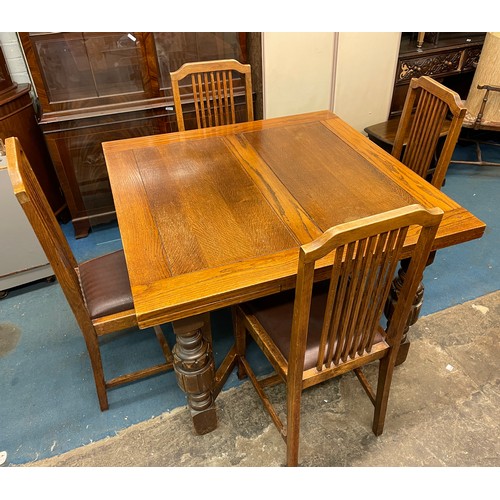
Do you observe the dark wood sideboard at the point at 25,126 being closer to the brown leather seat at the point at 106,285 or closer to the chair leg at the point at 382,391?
the brown leather seat at the point at 106,285

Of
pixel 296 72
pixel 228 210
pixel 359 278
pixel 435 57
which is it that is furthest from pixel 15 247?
pixel 435 57

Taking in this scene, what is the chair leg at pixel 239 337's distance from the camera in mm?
1679

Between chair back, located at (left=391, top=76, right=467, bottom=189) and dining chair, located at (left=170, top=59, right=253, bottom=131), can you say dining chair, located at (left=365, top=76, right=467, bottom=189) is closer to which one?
chair back, located at (left=391, top=76, right=467, bottom=189)

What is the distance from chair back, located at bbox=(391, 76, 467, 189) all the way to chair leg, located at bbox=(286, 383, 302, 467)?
1.03 meters

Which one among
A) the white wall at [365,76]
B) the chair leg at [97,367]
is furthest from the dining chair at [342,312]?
the white wall at [365,76]

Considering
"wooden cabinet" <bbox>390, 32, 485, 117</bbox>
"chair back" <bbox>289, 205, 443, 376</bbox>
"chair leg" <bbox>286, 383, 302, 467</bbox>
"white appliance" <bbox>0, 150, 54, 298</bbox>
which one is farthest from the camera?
"wooden cabinet" <bbox>390, 32, 485, 117</bbox>

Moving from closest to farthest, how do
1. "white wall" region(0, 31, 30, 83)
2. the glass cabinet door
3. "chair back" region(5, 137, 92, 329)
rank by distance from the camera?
"chair back" region(5, 137, 92, 329), the glass cabinet door, "white wall" region(0, 31, 30, 83)

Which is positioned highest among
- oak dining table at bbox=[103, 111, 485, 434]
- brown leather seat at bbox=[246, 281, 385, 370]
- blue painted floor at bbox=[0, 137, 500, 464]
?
oak dining table at bbox=[103, 111, 485, 434]

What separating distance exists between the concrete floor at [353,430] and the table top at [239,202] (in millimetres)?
715

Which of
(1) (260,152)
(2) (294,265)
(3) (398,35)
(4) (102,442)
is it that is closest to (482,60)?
(3) (398,35)

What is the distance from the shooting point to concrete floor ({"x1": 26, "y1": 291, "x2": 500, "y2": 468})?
1.55 meters

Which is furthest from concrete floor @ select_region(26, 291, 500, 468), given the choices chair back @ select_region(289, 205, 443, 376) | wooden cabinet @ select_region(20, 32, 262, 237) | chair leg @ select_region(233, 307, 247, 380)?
wooden cabinet @ select_region(20, 32, 262, 237)

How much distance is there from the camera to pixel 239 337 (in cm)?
173

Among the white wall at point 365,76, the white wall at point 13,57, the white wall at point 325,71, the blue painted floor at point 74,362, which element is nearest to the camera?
the blue painted floor at point 74,362
